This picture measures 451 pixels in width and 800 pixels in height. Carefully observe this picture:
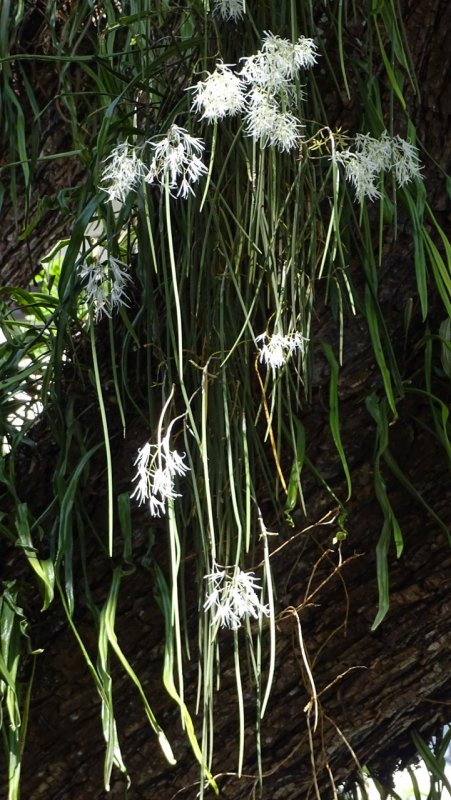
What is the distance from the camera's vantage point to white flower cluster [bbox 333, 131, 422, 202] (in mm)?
809

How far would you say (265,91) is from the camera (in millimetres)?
764

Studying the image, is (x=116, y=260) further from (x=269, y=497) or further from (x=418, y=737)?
(x=418, y=737)

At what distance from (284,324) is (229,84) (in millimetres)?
198

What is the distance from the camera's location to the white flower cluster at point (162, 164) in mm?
751

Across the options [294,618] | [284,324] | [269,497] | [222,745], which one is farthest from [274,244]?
[222,745]

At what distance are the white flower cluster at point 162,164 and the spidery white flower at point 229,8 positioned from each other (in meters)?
0.10

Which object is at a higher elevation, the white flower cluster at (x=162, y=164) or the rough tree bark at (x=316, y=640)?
the white flower cluster at (x=162, y=164)

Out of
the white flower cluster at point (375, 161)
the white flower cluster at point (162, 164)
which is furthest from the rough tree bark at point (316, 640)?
the white flower cluster at point (162, 164)

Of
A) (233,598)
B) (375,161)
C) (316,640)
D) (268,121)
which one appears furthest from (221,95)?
(316,640)

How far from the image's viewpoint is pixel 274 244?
80 cm

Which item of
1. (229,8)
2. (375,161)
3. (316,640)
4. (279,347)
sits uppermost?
(229,8)

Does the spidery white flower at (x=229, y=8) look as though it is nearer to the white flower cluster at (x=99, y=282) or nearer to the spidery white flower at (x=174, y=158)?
the spidery white flower at (x=174, y=158)

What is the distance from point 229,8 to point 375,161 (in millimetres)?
174

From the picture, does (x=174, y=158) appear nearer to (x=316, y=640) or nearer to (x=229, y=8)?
(x=229, y=8)
